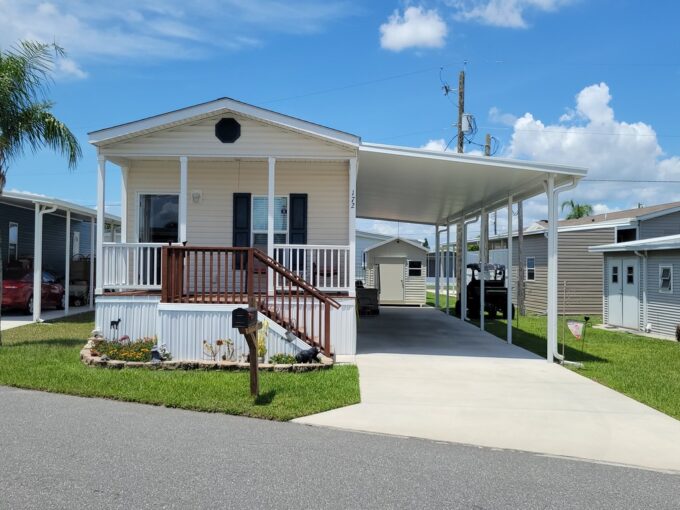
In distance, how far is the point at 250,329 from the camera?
611 cm

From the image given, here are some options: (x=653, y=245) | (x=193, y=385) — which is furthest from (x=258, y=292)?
(x=653, y=245)

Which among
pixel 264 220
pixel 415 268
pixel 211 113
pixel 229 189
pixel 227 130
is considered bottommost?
pixel 415 268

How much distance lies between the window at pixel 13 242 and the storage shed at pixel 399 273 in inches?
488

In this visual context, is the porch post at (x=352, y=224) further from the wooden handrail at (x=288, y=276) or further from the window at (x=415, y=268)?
the window at (x=415, y=268)

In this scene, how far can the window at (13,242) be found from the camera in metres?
17.1

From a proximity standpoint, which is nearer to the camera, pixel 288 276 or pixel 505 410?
pixel 505 410

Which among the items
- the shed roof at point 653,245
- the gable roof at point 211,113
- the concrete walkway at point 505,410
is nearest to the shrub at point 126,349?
the concrete walkway at point 505,410

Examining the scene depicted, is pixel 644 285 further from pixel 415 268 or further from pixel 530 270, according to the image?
pixel 415 268

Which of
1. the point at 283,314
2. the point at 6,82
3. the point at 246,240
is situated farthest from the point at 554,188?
the point at 6,82

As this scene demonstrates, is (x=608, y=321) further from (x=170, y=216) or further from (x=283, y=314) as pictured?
(x=170, y=216)

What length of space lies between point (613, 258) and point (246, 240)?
420 inches

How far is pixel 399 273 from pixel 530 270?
503 cm

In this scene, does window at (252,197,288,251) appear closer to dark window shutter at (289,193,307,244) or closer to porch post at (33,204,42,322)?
dark window shutter at (289,193,307,244)

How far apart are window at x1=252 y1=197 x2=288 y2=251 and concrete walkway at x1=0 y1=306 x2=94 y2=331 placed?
6013mm
